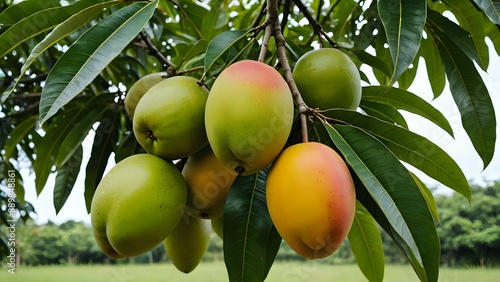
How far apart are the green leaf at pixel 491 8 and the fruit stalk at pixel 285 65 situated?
1.08 feet

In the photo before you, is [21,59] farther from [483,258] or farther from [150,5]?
[483,258]

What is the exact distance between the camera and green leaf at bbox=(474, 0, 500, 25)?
0.80 m

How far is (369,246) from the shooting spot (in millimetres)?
1209

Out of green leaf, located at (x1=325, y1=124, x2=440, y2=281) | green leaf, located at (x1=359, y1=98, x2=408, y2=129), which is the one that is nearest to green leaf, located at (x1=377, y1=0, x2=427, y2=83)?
green leaf, located at (x1=325, y1=124, x2=440, y2=281)

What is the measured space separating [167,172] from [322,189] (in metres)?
0.30

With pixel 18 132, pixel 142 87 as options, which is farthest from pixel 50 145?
pixel 142 87

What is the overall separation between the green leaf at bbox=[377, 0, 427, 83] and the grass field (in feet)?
2.05

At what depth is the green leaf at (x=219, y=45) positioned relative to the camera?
34.7 inches

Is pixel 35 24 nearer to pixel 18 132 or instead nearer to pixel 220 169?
pixel 220 169

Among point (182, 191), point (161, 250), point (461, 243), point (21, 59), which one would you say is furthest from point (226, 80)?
point (161, 250)

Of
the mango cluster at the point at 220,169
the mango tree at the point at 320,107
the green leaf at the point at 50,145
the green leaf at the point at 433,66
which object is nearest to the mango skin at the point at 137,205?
the mango cluster at the point at 220,169

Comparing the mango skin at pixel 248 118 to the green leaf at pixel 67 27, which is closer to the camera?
the mango skin at pixel 248 118

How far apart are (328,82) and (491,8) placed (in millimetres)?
301

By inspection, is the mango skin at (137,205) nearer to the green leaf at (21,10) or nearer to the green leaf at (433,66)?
the green leaf at (21,10)
